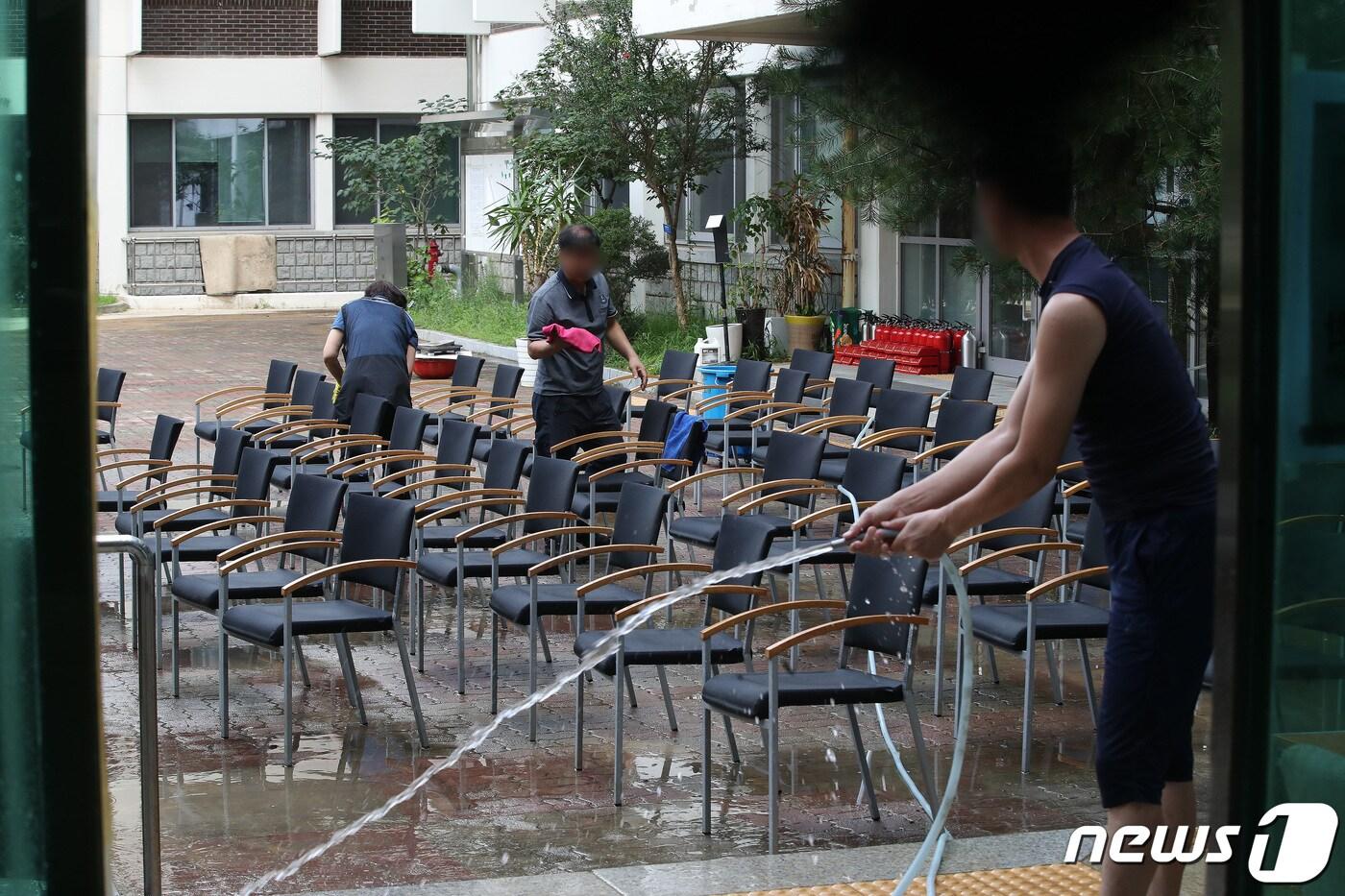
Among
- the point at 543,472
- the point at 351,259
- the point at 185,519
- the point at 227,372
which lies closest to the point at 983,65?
the point at 543,472

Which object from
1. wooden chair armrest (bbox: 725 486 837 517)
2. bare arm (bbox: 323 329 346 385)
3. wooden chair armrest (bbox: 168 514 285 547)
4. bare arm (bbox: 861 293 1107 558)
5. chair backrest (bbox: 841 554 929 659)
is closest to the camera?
bare arm (bbox: 861 293 1107 558)

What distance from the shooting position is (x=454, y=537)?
7402 millimetres

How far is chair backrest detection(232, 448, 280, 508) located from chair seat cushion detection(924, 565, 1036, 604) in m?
3.14

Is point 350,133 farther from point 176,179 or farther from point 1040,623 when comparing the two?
point 1040,623

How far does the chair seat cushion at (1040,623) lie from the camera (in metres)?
5.77

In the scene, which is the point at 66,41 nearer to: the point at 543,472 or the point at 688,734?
the point at 688,734

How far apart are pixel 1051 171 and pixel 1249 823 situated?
1.49m

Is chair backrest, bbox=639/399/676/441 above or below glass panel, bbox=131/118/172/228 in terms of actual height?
below

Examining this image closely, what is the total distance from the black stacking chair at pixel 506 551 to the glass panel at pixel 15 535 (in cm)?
420

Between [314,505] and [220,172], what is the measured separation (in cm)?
2569

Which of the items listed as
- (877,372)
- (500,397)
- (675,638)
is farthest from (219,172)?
(675,638)

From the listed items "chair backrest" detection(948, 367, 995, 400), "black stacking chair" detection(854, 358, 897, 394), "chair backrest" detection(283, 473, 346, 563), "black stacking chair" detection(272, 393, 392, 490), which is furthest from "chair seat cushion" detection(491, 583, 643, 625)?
"black stacking chair" detection(854, 358, 897, 394)

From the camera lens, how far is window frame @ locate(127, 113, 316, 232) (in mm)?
30778

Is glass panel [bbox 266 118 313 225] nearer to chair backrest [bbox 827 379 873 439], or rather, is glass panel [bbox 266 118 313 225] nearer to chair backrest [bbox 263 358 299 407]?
chair backrest [bbox 263 358 299 407]
